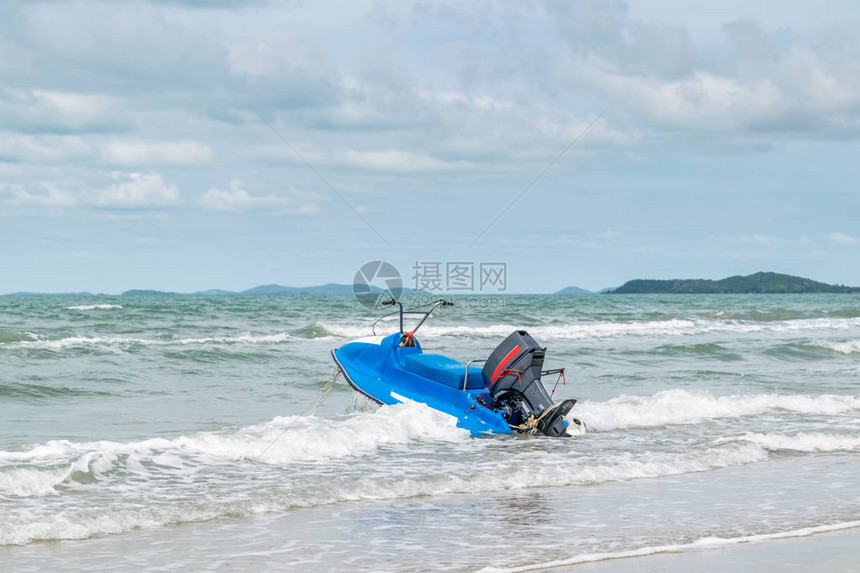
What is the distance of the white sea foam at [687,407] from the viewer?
11125mm

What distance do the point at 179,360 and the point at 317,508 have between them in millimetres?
12121

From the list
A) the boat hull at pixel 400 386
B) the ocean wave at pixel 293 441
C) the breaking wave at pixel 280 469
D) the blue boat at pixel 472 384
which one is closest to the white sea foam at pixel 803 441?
the breaking wave at pixel 280 469

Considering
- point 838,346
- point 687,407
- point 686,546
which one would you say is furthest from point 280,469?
point 838,346

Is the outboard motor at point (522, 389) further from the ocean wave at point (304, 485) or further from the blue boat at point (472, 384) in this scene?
the ocean wave at point (304, 485)

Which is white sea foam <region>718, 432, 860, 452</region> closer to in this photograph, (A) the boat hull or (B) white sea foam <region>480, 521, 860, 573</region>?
(A) the boat hull

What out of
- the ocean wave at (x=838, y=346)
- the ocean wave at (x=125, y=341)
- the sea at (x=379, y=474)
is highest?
the ocean wave at (x=838, y=346)

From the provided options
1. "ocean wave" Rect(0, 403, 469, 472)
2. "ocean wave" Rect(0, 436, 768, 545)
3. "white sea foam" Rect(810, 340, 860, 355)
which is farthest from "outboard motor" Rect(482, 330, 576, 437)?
"white sea foam" Rect(810, 340, 860, 355)

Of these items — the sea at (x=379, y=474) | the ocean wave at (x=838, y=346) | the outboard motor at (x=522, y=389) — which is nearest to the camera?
the sea at (x=379, y=474)

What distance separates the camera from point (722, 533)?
5820 millimetres

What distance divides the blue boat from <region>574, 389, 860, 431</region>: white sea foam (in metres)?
1.01

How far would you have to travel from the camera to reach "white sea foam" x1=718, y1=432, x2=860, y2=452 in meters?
9.36

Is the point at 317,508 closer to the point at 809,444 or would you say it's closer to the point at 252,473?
the point at 252,473

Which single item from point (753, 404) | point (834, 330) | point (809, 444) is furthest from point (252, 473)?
point (834, 330)

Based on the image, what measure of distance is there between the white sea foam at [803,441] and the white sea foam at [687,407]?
5.10ft
